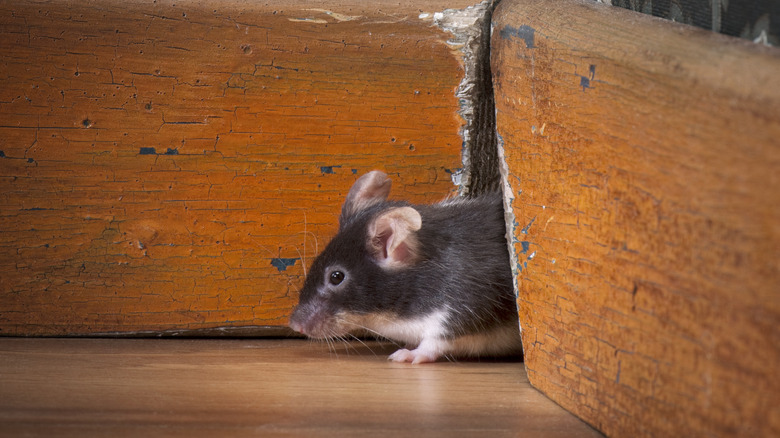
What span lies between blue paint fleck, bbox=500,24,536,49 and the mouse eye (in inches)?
31.6

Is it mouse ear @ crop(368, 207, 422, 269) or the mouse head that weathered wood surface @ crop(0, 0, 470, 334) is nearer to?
the mouse head

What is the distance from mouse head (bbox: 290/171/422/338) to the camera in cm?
213

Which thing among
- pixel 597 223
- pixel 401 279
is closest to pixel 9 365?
pixel 401 279

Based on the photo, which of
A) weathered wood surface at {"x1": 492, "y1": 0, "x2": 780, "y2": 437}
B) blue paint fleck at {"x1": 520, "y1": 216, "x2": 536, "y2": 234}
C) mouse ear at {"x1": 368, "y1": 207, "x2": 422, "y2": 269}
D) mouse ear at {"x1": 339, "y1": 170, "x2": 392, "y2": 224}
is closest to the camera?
weathered wood surface at {"x1": 492, "y1": 0, "x2": 780, "y2": 437}

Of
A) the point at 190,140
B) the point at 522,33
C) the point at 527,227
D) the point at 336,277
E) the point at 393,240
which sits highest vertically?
the point at 522,33

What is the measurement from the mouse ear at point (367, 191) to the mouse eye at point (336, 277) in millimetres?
173

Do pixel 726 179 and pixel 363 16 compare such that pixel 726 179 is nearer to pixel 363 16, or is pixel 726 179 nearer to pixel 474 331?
pixel 474 331

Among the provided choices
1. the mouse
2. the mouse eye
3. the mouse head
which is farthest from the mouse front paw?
the mouse eye

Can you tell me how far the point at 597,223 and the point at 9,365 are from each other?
4.36ft

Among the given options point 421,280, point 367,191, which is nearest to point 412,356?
point 421,280

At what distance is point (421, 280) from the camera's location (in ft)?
7.00

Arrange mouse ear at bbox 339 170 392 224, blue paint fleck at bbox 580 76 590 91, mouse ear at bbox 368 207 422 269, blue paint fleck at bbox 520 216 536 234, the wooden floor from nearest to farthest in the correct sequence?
1. the wooden floor
2. blue paint fleck at bbox 580 76 590 91
3. blue paint fleck at bbox 520 216 536 234
4. mouse ear at bbox 368 207 422 269
5. mouse ear at bbox 339 170 392 224

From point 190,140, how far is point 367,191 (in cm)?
52

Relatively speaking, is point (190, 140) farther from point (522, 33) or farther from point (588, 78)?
point (588, 78)
